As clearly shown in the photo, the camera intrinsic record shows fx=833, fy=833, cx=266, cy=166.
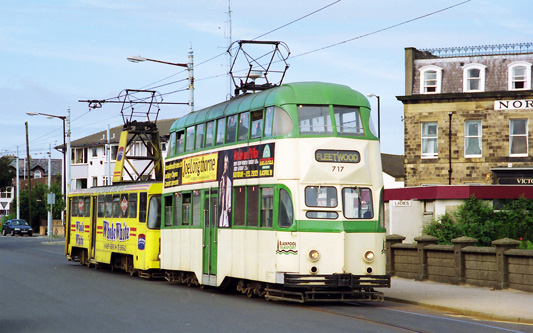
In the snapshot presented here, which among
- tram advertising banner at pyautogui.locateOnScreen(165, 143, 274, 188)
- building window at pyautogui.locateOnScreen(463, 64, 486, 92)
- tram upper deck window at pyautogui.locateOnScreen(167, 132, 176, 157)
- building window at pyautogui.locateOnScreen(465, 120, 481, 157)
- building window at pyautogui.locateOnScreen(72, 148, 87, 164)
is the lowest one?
tram advertising banner at pyautogui.locateOnScreen(165, 143, 274, 188)

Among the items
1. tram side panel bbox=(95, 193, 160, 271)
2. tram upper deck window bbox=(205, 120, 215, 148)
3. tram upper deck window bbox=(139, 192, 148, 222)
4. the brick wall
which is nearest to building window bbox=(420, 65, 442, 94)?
tram side panel bbox=(95, 193, 160, 271)

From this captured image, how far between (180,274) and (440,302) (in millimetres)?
8074

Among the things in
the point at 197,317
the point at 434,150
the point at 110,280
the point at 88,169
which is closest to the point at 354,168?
the point at 197,317

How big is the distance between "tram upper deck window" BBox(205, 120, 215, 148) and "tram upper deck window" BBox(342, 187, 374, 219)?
4.69 m

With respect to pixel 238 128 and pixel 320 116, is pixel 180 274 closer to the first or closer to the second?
pixel 238 128

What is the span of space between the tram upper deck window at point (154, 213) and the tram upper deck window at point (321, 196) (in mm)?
9026

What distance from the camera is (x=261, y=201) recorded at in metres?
18.0

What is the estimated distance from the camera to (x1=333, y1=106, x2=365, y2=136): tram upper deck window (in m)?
17.5

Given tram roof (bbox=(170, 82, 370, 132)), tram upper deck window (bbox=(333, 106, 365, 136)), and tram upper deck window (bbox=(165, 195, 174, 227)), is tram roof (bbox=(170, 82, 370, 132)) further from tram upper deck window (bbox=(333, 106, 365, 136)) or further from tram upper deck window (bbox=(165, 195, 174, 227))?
tram upper deck window (bbox=(165, 195, 174, 227))

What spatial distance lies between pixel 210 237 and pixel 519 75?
101 ft

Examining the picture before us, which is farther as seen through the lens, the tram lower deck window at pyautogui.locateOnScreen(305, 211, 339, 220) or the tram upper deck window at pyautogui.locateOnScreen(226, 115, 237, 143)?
the tram upper deck window at pyautogui.locateOnScreen(226, 115, 237, 143)

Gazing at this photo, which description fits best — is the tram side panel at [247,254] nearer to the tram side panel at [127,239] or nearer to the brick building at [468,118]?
the tram side panel at [127,239]

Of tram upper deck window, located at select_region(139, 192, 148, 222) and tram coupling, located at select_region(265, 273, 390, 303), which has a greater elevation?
tram upper deck window, located at select_region(139, 192, 148, 222)

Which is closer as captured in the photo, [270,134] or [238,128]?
[270,134]
